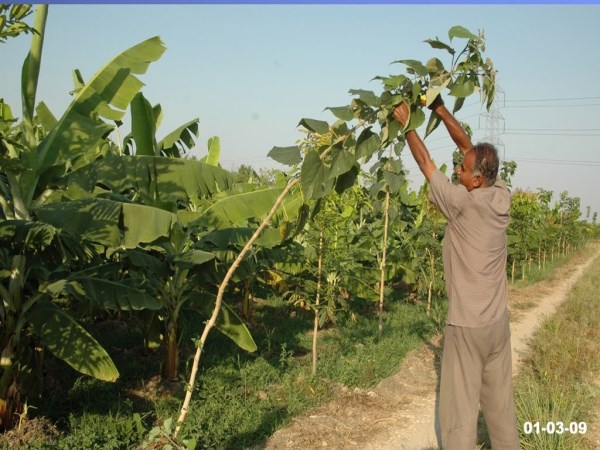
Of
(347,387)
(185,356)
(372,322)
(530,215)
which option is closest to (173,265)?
(185,356)

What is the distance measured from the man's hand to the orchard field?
0.05 meters

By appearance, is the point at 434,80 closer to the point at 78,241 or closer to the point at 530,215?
the point at 78,241

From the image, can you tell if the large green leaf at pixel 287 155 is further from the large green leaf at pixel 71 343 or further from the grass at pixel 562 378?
the grass at pixel 562 378

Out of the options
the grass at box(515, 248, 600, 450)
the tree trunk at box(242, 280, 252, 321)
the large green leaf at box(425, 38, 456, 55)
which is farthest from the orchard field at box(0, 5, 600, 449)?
the grass at box(515, 248, 600, 450)

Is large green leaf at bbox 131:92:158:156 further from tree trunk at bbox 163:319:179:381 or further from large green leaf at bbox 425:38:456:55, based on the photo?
large green leaf at bbox 425:38:456:55

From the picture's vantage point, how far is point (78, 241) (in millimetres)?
5629

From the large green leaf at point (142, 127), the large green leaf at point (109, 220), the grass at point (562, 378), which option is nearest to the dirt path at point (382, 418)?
the grass at point (562, 378)

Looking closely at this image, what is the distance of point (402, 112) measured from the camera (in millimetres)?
3646

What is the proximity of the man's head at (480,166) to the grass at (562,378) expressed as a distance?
2.16 metres

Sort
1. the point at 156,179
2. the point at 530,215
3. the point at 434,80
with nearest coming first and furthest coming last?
the point at 434,80 → the point at 156,179 → the point at 530,215

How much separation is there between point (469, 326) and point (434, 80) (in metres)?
1.59

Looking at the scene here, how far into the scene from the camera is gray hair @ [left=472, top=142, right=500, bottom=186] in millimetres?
3760

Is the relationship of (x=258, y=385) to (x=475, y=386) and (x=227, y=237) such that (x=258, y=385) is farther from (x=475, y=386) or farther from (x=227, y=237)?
(x=475, y=386)

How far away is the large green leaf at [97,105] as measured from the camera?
547 cm
